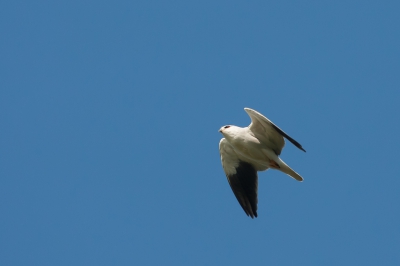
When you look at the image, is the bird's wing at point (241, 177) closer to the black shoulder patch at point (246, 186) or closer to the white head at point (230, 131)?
the black shoulder patch at point (246, 186)

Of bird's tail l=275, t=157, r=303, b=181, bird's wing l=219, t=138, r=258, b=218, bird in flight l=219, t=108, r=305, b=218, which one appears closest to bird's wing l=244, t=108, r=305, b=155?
bird in flight l=219, t=108, r=305, b=218

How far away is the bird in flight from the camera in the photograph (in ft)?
50.2

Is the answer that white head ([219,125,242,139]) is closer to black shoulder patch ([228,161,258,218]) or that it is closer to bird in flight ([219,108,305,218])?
bird in flight ([219,108,305,218])

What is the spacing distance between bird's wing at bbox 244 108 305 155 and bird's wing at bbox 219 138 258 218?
4.61 ft

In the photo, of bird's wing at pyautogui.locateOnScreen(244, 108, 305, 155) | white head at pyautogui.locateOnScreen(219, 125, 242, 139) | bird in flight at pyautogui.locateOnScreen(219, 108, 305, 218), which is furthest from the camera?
white head at pyautogui.locateOnScreen(219, 125, 242, 139)

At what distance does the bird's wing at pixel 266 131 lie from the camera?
49.2 ft

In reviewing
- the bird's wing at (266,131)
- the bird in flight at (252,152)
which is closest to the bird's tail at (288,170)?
the bird in flight at (252,152)

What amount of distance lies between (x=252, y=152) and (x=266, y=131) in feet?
2.12

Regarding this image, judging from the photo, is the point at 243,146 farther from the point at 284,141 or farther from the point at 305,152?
the point at 305,152

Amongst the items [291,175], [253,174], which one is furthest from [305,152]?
[253,174]

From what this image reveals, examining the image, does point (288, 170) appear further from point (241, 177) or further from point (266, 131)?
point (241, 177)

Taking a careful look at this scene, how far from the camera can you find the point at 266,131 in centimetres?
1538

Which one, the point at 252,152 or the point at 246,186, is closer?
the point at 252,152

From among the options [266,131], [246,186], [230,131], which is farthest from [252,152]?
[246,186]
